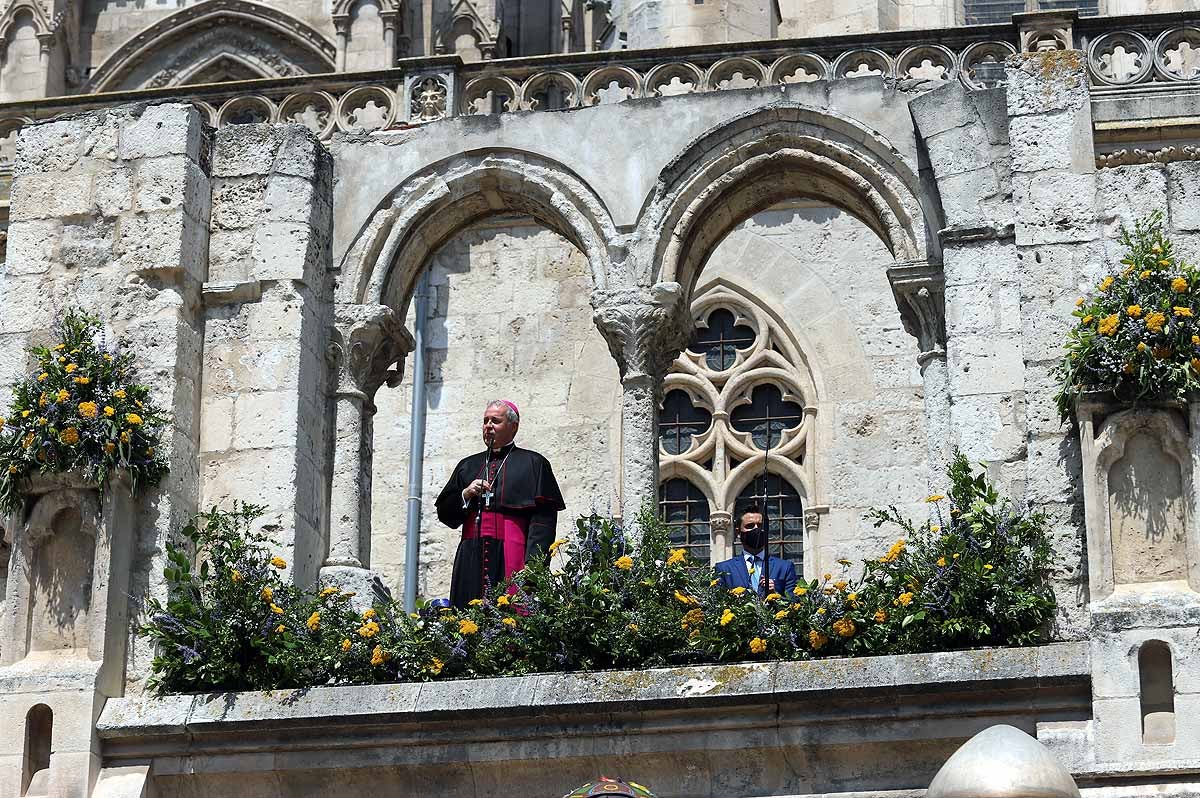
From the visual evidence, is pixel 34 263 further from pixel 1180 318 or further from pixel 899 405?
pixel 899 405

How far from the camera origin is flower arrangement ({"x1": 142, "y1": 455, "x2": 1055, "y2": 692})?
35.9ft

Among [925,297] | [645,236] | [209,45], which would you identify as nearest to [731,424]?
[209,45]

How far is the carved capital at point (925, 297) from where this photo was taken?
12383 millimetres

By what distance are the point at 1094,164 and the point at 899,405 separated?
7.82 meters

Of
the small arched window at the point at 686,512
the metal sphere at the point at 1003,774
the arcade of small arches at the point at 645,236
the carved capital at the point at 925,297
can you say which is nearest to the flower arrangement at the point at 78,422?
the arcade of small arches at the point at 645,236

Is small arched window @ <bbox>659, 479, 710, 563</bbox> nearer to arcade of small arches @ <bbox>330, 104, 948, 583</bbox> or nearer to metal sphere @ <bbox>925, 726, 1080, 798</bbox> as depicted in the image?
arcade of small arches @ <bbox>330, 104, 948, 583</bbox>

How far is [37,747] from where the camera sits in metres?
11.7

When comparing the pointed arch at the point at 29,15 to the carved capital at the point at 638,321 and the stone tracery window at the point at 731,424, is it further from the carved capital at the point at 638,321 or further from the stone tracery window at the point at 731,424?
the carved capital at the point at 638,321

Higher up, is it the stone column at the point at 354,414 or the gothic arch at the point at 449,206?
the gothic arch at the point at 449,206

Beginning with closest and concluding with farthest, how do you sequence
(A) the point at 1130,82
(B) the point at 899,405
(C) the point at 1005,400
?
1. (C) the point at 1005,400
2. (A) the point at 1130,82
3. (B) the point at 899,405

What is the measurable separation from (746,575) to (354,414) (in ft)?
7.38

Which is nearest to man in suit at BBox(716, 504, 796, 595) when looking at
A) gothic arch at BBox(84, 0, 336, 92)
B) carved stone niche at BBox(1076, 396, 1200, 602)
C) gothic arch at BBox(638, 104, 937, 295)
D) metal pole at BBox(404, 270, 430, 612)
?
gothic arch at BBox(638, 104, 937, 295)

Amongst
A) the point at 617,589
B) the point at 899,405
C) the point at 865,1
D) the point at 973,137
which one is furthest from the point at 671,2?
the point at 617,589

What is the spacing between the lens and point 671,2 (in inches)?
845
